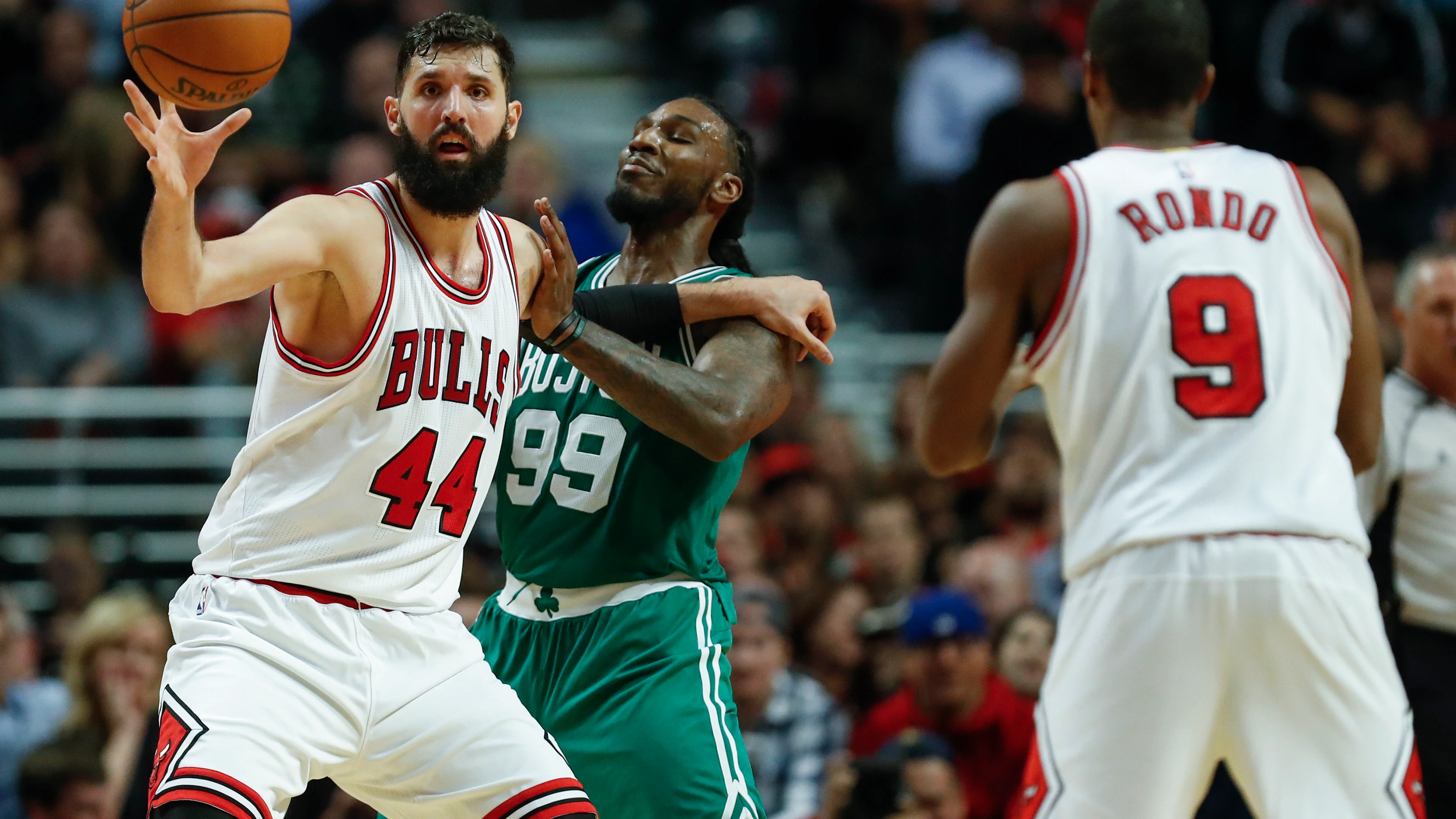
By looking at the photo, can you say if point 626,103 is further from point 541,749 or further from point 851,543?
point 541,749

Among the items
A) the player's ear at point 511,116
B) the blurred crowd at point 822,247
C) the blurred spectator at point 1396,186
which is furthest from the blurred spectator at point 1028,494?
the player's ear at point 511,116

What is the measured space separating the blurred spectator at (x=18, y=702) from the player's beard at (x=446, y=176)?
475 centimetres

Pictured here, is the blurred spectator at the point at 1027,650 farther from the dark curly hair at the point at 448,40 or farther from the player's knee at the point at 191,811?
the player's knee at the point at 191,811

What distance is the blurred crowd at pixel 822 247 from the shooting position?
789cm

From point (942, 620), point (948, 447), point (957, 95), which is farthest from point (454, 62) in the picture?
point (957, 95)

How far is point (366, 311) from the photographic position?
14.7 ft

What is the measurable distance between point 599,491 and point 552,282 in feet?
2.14

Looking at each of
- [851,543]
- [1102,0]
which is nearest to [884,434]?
[851,543]

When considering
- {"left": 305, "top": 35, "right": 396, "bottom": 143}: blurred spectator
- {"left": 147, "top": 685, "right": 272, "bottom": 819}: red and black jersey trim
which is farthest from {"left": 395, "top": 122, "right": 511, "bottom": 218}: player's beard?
{"left": 305, "top": 35, "right": 396, "bottom": 143}: blurred spectator

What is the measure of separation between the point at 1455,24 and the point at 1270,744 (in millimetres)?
11450

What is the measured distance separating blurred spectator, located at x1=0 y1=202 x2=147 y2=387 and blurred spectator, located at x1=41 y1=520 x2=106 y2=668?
1.19m

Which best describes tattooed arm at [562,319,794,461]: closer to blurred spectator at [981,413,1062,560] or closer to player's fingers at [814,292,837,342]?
player's fingers at [814,292,837,342]

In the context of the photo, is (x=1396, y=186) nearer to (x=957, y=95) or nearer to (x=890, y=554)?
(x=957, y=95)

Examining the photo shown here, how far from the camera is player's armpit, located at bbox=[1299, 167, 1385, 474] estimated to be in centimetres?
449
